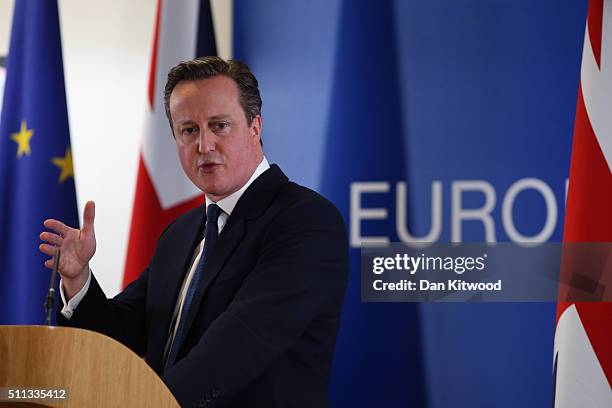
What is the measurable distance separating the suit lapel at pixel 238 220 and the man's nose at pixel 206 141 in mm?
159

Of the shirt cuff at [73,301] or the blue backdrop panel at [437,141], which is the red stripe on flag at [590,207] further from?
the shirt cuff at [73,301]

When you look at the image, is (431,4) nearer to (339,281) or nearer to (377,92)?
(377,92)

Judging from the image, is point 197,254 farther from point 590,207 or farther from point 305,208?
point 590,207

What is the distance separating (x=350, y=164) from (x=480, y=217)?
62 cm

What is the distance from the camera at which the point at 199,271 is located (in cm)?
234

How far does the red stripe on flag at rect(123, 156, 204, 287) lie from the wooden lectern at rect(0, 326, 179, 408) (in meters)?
2.34

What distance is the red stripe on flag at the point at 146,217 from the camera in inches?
151

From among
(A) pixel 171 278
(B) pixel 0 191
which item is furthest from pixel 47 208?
(A) pixel 171 278

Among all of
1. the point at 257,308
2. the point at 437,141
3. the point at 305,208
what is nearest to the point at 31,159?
the point at 437,141

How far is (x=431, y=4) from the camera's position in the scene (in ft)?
12.9

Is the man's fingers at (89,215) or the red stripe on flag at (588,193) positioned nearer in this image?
the man's fingers at (89,215)

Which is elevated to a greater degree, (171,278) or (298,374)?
(171,278)

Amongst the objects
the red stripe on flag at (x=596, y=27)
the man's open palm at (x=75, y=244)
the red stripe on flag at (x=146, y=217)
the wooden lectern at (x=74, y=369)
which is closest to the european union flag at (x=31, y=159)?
the red stripe on flag at (x=146, y=217)

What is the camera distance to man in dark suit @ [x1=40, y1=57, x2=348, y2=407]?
6.66ft
